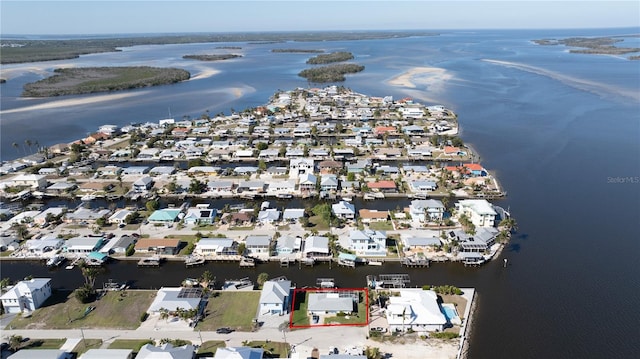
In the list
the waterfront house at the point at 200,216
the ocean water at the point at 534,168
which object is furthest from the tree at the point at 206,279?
the waterfront house at the point at 200,216

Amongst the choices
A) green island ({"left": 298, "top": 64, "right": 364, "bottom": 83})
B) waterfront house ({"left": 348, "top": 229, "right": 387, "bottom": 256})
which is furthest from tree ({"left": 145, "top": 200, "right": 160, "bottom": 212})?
green island ({"left": 298, "top": 64, "right": 364, "bottom": 83})

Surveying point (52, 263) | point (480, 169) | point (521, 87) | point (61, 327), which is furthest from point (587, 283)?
point (521, 87)

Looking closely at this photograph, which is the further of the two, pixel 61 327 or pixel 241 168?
pixel 241 168

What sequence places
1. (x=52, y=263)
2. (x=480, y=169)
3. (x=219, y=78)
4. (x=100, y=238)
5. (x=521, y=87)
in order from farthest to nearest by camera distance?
1. (x=219, y=78)
2. (x=521, y=87)
3. (x=480, y=169)
4. (x=100, y=238)
5. (x=52, y=263)

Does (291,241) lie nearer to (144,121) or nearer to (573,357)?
(573,357)

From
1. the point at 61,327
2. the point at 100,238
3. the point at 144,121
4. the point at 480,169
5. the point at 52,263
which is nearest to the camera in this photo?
the point at 61,327

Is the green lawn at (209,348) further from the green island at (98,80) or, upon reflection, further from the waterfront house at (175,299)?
the green island at (98,80)

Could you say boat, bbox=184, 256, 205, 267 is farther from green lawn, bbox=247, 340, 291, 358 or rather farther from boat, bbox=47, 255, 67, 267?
green lawn, bbox=247, 340, 291, 358
